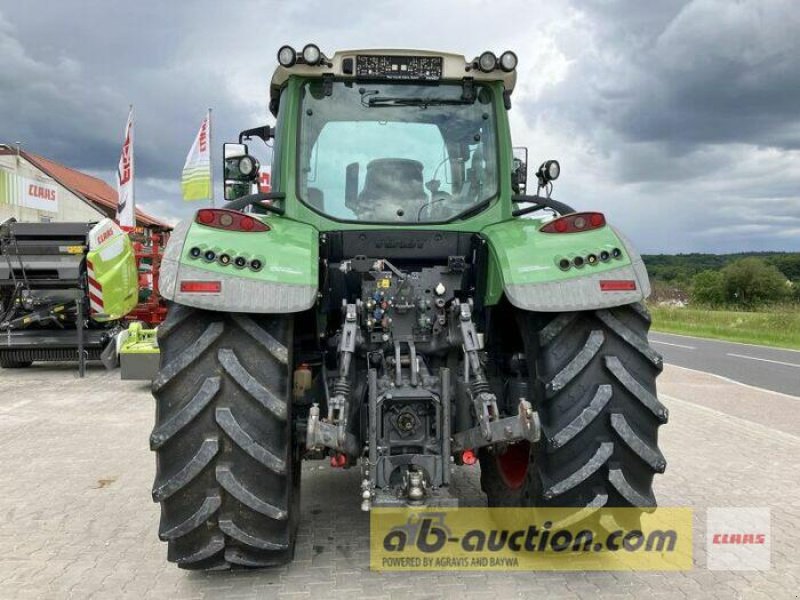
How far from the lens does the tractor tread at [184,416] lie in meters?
3.00

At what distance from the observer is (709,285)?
6234 cm

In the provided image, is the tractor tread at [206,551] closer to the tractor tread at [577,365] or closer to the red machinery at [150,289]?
the tractor tread at [577,365]

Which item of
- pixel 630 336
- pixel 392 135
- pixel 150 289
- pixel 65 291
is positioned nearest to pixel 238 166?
pixel 392 135

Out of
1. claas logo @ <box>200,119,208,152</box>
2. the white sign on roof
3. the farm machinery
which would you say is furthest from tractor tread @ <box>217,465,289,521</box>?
the white sign on roof

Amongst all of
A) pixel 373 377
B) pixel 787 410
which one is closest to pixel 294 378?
pixel 373 377

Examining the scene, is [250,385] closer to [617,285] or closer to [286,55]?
[617,285]

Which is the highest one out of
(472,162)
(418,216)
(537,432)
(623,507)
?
(472,162)

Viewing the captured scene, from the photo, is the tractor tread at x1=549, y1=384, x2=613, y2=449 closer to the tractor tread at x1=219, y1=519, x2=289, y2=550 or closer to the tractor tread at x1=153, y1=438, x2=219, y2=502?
the tractor tread at x1=219, y1=519, x2=289, y2=550

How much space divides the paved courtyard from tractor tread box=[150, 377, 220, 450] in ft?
2.72

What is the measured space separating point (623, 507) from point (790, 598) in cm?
92

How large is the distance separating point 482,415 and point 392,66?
2.11 meters

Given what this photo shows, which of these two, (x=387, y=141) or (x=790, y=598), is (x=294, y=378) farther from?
(x=790, y=598)

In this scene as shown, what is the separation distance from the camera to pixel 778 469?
5.54 meters

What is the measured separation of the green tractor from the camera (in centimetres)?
306
